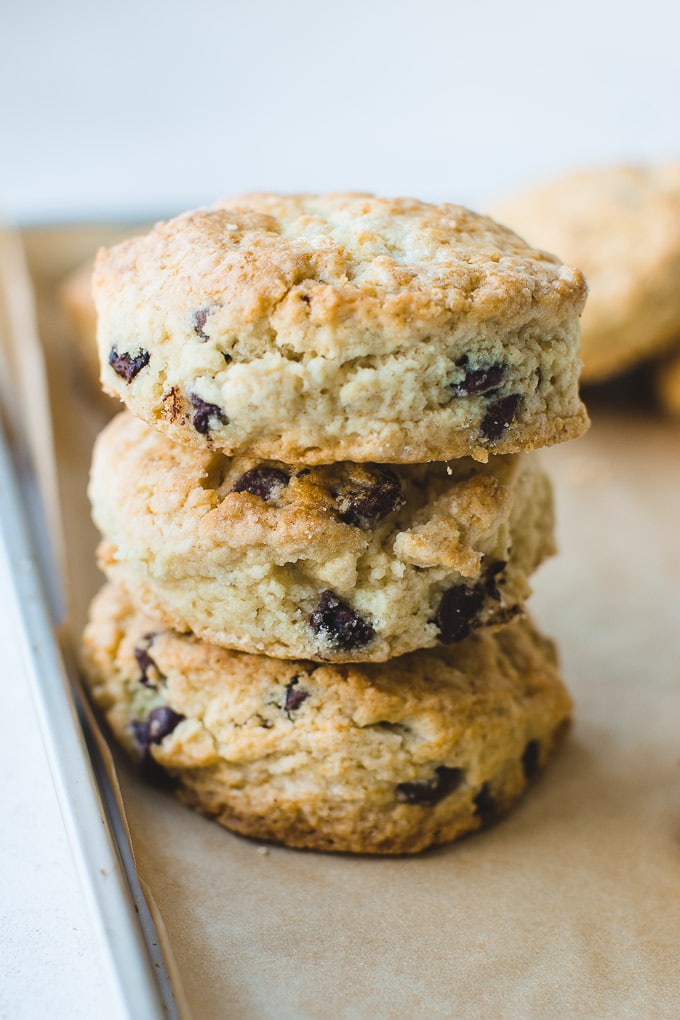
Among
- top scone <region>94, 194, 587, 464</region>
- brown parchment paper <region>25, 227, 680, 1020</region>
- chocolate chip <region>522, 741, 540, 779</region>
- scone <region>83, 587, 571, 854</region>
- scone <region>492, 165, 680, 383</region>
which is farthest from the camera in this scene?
scone <region>492, 165, 680, 383</region>

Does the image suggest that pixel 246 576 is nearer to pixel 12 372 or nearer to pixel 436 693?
pixel 436 693

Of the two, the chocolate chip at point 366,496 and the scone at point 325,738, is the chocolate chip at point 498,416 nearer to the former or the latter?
the chocolate chip at point 366,496

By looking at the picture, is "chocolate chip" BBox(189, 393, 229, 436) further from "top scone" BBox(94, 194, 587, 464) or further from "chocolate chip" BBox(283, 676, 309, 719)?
"chocolate chip" BBox(283, 676, 309, 719)

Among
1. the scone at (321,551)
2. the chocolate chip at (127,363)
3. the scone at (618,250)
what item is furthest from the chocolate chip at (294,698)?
the scone at (618,250)

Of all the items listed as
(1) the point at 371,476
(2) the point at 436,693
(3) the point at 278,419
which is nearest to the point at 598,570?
(2) the point at 436,693

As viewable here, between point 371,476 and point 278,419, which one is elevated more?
point 278,419

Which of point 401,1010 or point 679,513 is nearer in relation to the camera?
point 401,1010

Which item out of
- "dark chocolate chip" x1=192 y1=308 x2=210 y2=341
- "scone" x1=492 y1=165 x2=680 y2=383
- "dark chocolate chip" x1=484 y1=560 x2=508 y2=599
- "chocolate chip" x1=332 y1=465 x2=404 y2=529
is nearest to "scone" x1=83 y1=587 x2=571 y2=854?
"dark chocolate chip" x1=484 y1=560 x2=508 y2=599
